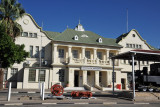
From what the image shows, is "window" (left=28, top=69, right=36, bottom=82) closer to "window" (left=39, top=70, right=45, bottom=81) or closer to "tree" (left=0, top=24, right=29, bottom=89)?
"window" (left=39, top=70, right=45, bottom=81)

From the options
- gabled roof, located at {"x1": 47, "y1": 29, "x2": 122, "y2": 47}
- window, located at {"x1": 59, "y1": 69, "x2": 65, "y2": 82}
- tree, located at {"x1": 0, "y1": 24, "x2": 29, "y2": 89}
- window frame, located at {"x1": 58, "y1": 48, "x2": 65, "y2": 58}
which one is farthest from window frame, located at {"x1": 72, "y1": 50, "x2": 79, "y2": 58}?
tree, located at {"x1": 0, "y1": 24, "x2": 29, "y2": 89}

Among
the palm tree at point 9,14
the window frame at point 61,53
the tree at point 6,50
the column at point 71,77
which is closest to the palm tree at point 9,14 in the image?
the palm tree at point 9,14

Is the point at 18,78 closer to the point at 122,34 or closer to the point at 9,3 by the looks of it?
the point at 9,3

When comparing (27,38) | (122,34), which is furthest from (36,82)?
(122,34)

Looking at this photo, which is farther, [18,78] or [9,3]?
[18,78]

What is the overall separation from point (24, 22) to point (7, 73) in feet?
32.3

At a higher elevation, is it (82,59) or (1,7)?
(1,7)

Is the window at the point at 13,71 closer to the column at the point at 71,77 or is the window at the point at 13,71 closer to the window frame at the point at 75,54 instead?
the column at the point at 71,77

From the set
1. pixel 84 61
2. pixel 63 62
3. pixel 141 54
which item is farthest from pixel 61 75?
pixel 141 54

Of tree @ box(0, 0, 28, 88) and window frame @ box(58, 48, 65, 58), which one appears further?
window frame @ box(58, 48, 65, 58)

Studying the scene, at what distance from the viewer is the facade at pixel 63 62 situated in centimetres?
2977

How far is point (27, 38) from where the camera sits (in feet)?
103

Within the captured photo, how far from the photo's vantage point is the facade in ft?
97.7

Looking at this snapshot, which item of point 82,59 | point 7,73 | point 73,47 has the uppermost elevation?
point 73,47
